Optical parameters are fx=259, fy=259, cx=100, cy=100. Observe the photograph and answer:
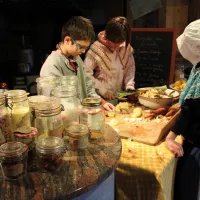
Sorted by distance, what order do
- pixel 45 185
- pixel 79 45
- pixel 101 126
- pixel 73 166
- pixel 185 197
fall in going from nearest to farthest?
pixel 45 185 → pixel 73 166 → pixel 101 126 → pixel 185 197 → pixel 79 45

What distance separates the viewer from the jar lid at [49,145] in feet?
3.18

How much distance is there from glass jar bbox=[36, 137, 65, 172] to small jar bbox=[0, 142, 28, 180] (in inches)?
2.4

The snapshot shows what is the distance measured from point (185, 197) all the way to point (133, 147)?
54cm

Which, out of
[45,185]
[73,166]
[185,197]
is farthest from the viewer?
[185,197]

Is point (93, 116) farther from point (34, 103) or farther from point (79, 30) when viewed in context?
point (79, 30)

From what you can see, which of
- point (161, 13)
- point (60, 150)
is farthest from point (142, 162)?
point (161, 13)

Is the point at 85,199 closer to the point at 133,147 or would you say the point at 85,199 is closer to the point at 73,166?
the point at 73,166

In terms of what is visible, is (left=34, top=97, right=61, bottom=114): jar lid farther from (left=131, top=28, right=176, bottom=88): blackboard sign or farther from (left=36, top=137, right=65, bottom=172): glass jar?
(left=131, top=28, right=176, bottom=88): blackboard sign

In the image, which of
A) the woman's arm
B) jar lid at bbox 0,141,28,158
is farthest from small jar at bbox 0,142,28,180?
the woman's arm

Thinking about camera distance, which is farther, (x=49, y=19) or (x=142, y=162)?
(x=49, y=19)

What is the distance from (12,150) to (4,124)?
0.56ft

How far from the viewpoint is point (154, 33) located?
3.36 metres

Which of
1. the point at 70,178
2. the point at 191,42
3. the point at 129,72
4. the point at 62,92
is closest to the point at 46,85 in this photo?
the point at 62,92

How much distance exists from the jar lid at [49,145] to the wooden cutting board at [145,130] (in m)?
0.73
